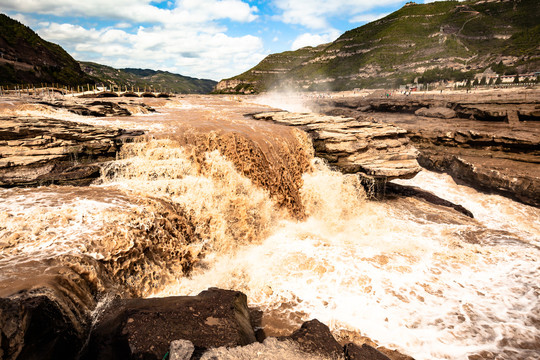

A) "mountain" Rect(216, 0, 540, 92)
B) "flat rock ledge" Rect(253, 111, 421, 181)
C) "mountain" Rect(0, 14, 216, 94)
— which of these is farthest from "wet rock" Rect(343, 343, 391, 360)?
"mountain" Rect(216, 0, 540, 92)

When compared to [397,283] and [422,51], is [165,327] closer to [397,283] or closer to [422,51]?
[397,283]

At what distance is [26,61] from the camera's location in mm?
49875

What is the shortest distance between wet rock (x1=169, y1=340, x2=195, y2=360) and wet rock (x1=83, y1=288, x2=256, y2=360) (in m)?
0.23

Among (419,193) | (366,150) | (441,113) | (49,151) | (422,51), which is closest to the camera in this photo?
(49,151)

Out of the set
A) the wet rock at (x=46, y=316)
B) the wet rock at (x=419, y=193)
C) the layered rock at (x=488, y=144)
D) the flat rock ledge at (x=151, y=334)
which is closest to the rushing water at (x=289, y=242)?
the wet rock at (x=46, y=316)

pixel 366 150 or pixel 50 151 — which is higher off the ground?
pixel 50 151

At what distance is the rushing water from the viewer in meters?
5.23

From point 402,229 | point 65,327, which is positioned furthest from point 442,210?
point 65,327

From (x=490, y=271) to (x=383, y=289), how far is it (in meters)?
3.53

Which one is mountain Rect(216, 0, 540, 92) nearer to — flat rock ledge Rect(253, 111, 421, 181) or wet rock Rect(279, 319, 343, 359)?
flat rock ledge Rect(253, 111, 421, 181)

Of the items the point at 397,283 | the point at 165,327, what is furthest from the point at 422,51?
the point at 165,327

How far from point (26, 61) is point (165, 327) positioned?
226 feet

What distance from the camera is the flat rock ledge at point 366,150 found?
449 inches

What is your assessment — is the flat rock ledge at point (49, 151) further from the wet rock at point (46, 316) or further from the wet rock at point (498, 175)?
the wet rock at point (498, 175)
